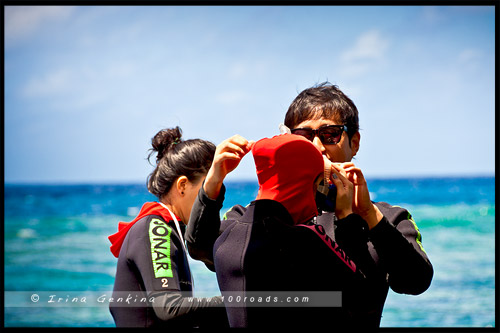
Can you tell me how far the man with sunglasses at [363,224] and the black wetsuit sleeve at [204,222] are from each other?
1.58ft

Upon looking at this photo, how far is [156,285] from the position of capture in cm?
281

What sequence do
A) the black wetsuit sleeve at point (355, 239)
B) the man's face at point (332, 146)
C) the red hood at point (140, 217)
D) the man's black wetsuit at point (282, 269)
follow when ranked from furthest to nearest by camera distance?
the red hood at point (140, 217) < the man's face at point (332, 146) < the black wetsuit sleeve at point (355, 239) < the man's black wetsuit at point (282, 269)

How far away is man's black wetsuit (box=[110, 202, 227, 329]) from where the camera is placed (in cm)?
280

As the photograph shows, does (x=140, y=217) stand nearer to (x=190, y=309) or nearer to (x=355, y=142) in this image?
(x=190, y=309)

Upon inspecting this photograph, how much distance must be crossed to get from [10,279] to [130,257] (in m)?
17.0

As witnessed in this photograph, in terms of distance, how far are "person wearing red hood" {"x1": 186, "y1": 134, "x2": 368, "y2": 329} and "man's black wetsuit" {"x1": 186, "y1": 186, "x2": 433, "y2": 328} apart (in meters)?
0.05

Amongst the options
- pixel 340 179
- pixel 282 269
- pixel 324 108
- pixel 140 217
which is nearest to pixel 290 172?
pixel 340 179

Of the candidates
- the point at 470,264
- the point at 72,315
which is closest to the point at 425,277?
the point at 72,315

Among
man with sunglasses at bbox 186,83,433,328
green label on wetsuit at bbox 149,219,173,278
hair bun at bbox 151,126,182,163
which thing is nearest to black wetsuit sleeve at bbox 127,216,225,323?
green label on wetsuit at bbox 149,219,173,278

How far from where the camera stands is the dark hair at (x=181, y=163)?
3.37 m

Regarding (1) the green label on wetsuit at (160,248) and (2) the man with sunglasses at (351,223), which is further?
(1) the green label on wetsuit at (160,248)

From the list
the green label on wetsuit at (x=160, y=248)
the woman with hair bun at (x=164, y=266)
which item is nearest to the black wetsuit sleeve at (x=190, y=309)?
the woman with hair bun at (x=164, y=266)

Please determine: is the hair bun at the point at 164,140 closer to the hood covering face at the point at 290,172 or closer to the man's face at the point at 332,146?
the man's face at the point at 332,146

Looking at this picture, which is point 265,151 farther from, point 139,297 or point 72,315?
point 72,315
